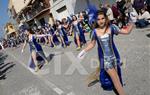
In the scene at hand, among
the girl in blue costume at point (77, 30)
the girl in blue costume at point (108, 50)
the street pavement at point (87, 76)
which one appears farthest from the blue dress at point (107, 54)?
the girl in blue costume at point (77, 30)

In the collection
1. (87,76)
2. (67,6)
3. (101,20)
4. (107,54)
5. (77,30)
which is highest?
(101,20)

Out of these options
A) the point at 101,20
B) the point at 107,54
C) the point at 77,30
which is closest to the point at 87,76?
the point at 107,54

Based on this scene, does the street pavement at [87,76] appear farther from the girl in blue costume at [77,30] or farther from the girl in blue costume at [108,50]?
the girl in blue costume at [77,30]

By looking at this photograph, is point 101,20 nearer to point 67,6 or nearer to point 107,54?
point 107,54

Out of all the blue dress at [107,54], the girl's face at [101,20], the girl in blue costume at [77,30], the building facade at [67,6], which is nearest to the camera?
the girl's face at [101,20]

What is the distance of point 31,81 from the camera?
1114 cm

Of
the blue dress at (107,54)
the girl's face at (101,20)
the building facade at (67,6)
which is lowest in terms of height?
the building facade at (67,6)

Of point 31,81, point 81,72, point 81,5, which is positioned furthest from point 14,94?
point 81,5

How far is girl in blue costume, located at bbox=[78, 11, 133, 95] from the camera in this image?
5551 mm

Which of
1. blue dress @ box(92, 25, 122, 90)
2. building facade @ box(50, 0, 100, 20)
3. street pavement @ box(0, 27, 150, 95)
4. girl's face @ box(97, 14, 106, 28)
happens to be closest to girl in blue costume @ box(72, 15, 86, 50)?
street pavement @ box(0, 27, 150, 95)

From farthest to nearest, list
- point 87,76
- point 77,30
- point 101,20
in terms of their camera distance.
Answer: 1. point 77,30
2. point 87,76
3. point 101,20

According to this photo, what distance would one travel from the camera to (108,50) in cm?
568

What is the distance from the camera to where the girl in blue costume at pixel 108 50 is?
219 inches

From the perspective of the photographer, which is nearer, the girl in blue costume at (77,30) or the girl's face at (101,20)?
the girl's face at (101,20)
